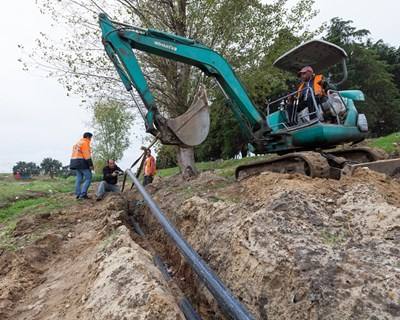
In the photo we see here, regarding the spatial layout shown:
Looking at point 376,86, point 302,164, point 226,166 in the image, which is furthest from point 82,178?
point 376,86

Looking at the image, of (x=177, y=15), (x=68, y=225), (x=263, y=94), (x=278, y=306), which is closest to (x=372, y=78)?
(x=263, y=94)

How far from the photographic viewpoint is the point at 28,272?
15.6 ft

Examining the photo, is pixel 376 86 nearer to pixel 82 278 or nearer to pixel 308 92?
pixel 308 92

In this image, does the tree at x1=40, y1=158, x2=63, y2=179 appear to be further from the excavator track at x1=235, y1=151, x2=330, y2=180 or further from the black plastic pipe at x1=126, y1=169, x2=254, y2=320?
the black plastic pipe at x1=126, y1=169, x2=254, y2=320

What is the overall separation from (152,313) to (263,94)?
1091 cm

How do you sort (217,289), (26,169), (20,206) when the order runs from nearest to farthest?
(217,289), (20,206), (26,169)

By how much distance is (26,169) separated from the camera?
3186 cm

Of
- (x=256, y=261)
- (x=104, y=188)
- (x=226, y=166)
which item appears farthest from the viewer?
(x=226, y=166)

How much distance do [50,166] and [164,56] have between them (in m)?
30.1

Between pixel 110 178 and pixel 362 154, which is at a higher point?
pixel 110 178

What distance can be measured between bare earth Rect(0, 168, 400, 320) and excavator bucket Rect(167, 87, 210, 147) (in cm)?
123

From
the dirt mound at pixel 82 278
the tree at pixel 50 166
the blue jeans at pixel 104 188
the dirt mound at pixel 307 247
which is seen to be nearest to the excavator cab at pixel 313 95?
the dirt mound at pixel 307 247

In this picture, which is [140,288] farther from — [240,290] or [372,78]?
[372,78]

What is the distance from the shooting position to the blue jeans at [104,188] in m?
9.62
